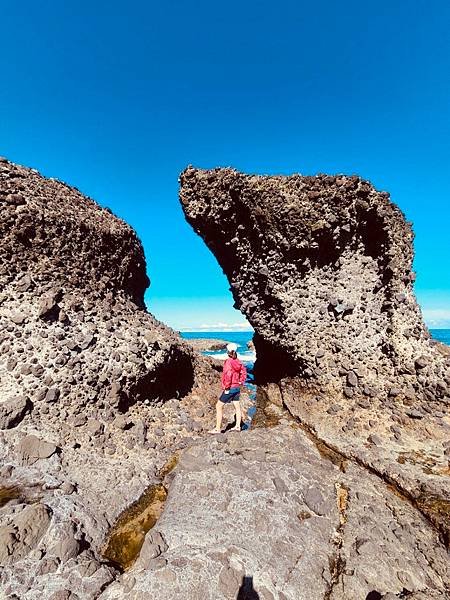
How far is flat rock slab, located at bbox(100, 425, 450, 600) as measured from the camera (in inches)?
155

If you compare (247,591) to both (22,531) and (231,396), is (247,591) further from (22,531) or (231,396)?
(231,396)

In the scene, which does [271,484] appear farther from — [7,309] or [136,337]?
[7,309]

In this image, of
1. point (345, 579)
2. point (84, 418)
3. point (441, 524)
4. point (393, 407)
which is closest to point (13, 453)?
point (84, 418)

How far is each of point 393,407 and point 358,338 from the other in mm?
1997

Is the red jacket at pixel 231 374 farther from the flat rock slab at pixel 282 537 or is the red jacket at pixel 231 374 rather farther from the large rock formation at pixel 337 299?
the flat rock slab at pixel 282 537

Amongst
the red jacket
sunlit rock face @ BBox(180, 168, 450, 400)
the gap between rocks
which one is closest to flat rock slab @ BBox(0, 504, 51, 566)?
the gap between rocks

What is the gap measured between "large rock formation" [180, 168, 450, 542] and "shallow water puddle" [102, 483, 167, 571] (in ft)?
14.1

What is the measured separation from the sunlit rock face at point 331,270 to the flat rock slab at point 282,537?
3.33 meters

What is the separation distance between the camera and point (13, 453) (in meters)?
6.34

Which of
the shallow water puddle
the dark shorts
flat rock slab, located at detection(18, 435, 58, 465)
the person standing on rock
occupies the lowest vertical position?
the shallow water puddle

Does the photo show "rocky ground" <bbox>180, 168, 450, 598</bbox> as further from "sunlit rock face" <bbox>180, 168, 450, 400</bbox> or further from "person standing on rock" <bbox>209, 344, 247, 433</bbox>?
"person standing on rock" <bbox>209, 344, 247, 433</bbox>

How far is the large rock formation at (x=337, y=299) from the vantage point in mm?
8438

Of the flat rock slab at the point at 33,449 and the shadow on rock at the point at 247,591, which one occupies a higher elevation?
the flat rock slab at the point at 33,449

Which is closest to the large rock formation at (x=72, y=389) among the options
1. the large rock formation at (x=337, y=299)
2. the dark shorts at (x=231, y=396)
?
the dark shorts at (x=231, y=396)
